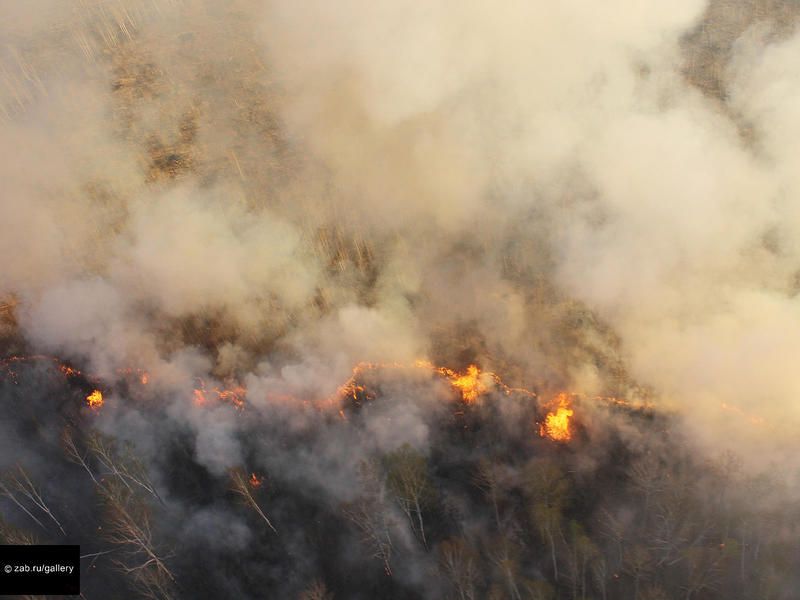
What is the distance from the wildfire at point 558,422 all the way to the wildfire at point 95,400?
63.3 ft

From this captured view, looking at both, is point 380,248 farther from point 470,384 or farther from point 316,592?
point 316,592

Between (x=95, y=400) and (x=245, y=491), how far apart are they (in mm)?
10299

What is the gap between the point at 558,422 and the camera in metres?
22.6

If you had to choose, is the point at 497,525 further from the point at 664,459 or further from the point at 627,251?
the point at 627,251

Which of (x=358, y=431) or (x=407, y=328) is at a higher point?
(x=407, y=328)

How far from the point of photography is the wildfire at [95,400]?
2699cm

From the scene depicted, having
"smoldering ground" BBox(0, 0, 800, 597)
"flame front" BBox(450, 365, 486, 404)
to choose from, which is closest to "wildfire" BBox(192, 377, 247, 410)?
"smoldering ground" BBox(0, 0, 800, 597)

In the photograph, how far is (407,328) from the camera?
2680 centimetres

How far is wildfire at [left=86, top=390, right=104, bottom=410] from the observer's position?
27.0 metres

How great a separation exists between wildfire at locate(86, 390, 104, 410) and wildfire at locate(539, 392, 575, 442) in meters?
19.3

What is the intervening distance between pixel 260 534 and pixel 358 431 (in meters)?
5.12

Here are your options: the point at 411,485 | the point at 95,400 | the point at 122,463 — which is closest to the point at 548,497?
the point at 411,485

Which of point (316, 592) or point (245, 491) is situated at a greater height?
point (245, 491)

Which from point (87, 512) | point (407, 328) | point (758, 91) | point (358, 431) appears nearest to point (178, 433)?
point (87, 512)
